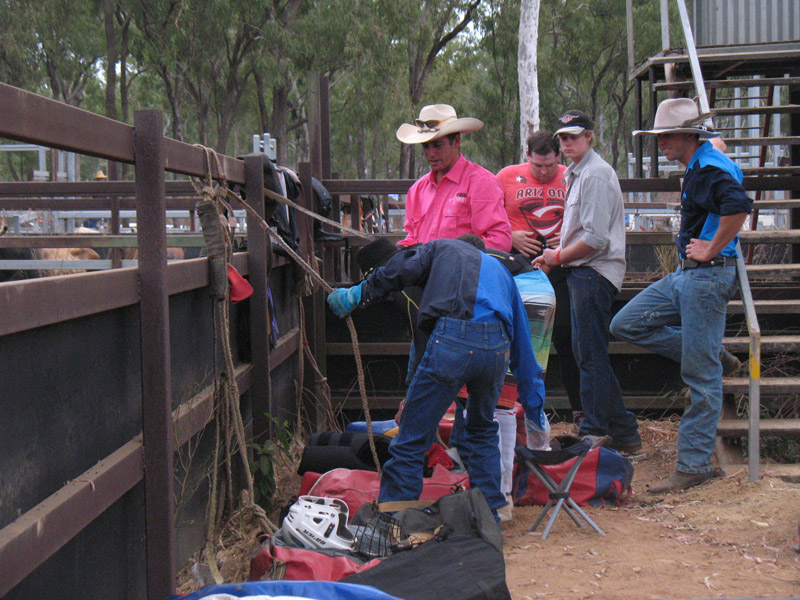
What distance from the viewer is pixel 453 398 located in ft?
13.6

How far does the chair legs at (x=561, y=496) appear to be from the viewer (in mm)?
4477

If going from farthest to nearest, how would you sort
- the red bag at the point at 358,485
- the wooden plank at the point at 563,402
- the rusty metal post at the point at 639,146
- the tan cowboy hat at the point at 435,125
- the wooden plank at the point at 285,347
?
the rusty metal post at the point at 639,146 → the wooden plank at the point at 563,402 → the wooden plank at the point at 285,347 → the tan cowboy hat at the point at 435,125 → the red bag at the point at 358,485

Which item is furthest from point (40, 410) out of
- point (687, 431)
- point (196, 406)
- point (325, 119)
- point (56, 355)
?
point (325, 119)

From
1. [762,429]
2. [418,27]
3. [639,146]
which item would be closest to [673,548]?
[762,429]

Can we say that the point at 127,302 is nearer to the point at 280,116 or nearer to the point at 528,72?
the point at 528,72

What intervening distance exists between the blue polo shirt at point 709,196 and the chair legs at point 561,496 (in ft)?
5.23

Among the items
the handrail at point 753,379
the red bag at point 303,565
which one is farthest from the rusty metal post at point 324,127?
the red bag at point 303,565

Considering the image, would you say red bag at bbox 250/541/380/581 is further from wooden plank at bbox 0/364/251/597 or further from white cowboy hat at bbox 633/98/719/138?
white cowboy hat at bbox 633/98/719/138

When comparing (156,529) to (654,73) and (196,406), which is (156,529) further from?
(654,73)

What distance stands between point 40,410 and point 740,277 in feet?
13.9

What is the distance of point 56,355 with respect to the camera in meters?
2.53

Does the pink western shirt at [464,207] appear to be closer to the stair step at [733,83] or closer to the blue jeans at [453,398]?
the blue jeans at [453,398]

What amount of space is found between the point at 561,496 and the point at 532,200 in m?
2.15

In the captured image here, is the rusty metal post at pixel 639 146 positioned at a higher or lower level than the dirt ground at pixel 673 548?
higher
